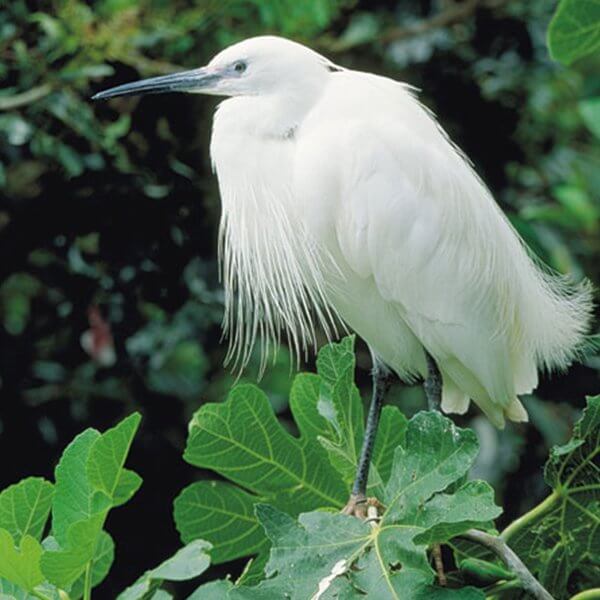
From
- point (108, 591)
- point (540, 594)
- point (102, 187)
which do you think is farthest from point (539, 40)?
point (540, 594)

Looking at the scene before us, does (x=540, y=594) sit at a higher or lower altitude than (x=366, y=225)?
lower

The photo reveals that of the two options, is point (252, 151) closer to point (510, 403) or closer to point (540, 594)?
point (510, 403)

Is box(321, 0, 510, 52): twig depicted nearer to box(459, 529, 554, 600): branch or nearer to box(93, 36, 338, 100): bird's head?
box(93, 36, 338, 100): bird's head

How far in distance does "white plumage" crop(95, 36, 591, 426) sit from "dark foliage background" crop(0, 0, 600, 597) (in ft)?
0.52

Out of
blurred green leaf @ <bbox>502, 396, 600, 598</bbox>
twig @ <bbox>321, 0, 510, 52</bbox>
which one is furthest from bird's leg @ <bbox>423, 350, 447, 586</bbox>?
twig @ <bbox>321, 0, 510, 52</bbox>

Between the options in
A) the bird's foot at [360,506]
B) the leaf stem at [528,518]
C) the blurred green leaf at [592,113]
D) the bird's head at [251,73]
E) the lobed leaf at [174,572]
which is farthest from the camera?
the blurred green leaf at [592,113]

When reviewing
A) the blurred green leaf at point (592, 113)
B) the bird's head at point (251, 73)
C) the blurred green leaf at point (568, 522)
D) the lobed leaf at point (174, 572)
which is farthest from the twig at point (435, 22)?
the lobed leaf at point (174, 572)

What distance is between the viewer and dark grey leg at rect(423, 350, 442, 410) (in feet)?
6.59

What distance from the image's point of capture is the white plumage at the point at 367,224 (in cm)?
183

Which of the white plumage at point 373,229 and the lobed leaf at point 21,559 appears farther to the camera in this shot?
the white plumage at point 373,229

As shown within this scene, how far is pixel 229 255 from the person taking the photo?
6.57 ft

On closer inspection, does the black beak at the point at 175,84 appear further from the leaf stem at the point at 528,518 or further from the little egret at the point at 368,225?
the leaf stem at the point at 528,518

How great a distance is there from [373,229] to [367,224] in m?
0.01

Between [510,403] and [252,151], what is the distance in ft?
1.98
